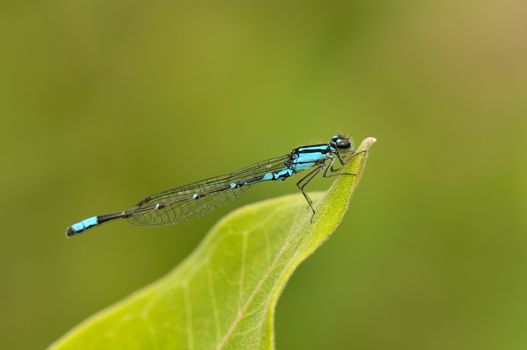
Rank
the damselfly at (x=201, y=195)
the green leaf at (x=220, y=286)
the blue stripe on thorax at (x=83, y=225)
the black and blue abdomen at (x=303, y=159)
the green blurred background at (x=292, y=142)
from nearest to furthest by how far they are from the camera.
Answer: the green leaf at (x=220, y=286) → the black and blue abdomen at (x=303, y=159) → the blue stripe on thorax at (x=83, y=225) → the damselfly at (x=201, y=195) → the green blurred background at (x=292, y=142)

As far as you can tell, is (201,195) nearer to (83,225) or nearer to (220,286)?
(83,225)

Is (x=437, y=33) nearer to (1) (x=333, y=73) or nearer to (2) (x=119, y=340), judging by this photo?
(1) (x=333, y=73)

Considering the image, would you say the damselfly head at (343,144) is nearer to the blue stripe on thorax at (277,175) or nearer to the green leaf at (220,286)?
the blue stripe on thorax at (277,175)

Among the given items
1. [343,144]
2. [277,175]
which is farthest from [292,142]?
[343,144]

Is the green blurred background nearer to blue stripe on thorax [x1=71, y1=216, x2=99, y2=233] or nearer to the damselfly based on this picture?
the damselfly

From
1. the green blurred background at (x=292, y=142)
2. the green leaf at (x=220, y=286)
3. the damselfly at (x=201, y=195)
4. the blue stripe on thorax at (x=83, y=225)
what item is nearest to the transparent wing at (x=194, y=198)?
the damselfly at (x=201, y=195)

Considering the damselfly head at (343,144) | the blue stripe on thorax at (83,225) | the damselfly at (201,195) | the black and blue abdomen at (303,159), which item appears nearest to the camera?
the damselfly head at (343,144)

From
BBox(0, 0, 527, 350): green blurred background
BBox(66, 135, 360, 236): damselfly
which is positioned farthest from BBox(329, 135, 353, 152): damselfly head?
BBox(0, 0, 527, 350): green blurred background
